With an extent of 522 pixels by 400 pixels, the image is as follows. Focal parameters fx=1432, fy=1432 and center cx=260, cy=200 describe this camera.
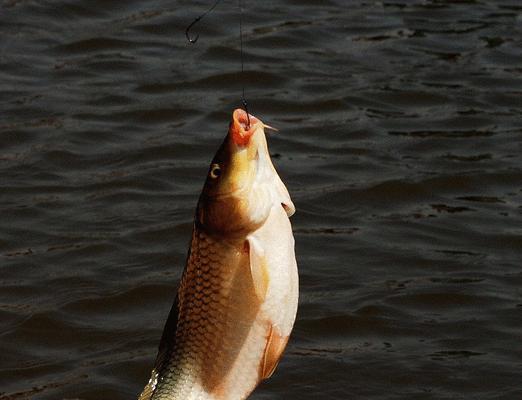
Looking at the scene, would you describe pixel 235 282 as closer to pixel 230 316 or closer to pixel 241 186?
pixel 230 316

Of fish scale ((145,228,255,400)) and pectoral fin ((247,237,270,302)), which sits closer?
pectoral fin ((247,237,270,302))

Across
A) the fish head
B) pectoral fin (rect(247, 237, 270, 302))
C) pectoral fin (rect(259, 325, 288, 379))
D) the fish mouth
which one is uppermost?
the fish mouth

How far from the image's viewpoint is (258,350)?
438cm

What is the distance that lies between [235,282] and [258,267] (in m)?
0.14

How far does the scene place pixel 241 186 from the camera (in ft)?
14.1

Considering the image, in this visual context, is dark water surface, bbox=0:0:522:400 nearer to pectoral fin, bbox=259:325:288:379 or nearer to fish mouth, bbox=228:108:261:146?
pectoral fin, bbox=259:325:288:379

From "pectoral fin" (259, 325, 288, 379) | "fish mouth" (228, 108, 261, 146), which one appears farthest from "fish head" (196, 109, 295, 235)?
"pectoral fin" (259, 325, 288, 379)

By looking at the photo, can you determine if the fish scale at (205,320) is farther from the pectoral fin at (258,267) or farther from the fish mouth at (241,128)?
the fish mouth at (241,128)

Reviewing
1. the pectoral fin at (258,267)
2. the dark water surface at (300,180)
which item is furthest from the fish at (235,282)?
the dark water surface at (300,180)

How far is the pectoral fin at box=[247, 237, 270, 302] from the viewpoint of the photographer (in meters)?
4.23

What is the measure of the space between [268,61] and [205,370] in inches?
239

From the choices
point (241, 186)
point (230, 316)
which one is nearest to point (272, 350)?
point (230, 316)

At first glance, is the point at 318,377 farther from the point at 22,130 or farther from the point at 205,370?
the point at 22,130

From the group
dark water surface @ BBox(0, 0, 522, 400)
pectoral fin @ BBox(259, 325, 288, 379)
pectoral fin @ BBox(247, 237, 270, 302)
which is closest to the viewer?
pectoral fin @ BBox(247, 237, 270, 302)
